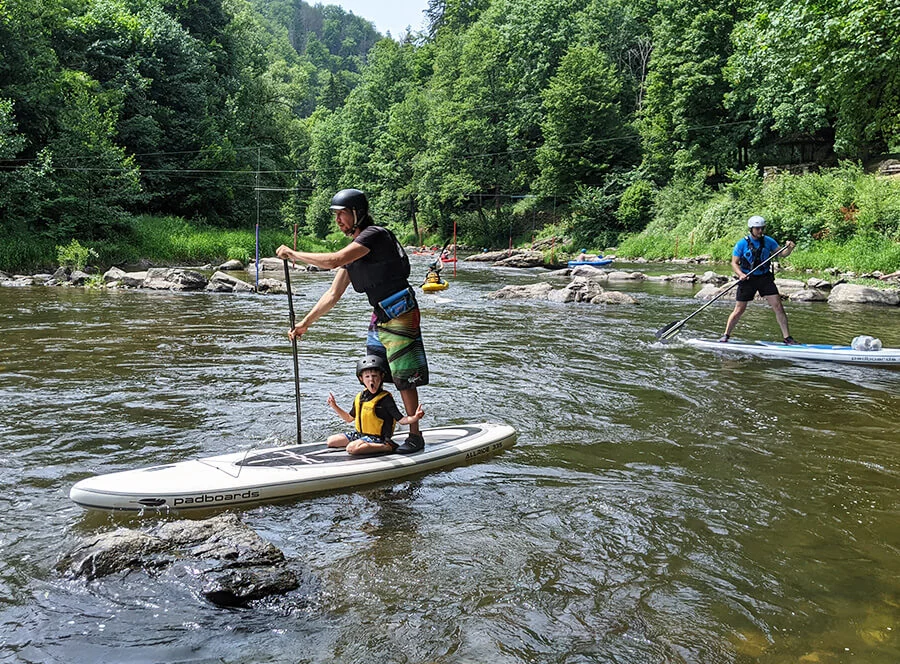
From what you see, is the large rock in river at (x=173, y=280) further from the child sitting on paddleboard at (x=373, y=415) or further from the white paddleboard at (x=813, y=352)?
the child sitting on paddleboard at (x=373, y=415)

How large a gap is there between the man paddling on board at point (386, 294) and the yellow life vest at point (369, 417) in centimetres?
20

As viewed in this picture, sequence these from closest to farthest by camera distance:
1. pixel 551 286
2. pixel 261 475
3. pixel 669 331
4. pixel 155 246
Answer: pixel 261 475, pixel 669 331, pixel 551 286, pixel 155 246

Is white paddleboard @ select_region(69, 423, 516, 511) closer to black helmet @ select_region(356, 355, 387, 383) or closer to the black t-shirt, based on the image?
black helmet @ select_region(356, 355, 387, 383)

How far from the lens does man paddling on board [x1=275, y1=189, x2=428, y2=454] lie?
4.79 m

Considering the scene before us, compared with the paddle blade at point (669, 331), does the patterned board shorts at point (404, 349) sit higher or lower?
higher

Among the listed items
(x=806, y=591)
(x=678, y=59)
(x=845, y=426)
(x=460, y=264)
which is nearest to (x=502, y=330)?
(x=845, y=426)

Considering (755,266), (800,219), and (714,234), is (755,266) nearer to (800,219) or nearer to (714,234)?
(800,219)

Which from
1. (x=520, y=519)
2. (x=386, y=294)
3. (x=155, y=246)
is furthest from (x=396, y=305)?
(x=155, y=246)

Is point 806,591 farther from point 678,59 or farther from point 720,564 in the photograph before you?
point 678,59

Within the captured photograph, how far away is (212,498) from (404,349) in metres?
1.73

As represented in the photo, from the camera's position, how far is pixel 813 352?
9297 millimetres

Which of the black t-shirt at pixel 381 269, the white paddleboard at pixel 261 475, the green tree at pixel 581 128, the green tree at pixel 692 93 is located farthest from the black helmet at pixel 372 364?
the green tree at pixel 581 128

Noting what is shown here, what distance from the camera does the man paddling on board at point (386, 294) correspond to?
189 inches

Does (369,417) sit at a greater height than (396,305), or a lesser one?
lesser
